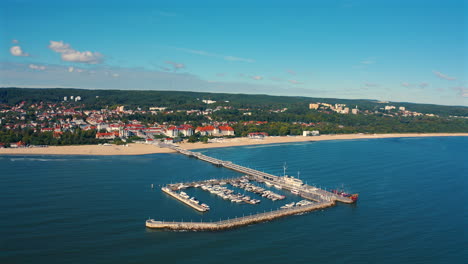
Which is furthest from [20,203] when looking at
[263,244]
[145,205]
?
[263,244]

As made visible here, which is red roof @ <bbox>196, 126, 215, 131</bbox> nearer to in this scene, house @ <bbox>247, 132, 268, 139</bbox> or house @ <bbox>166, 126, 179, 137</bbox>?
house @ <bbox>166, 126, 179, 137</bbox>

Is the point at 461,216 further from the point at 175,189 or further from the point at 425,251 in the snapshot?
the point at 175,189

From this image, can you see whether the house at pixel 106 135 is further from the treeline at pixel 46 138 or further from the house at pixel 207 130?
the house at pixel 207 130

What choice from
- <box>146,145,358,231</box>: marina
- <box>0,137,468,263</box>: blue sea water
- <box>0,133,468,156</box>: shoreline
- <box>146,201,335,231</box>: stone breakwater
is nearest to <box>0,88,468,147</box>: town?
<box>0,133,468,156</box>: shoreline

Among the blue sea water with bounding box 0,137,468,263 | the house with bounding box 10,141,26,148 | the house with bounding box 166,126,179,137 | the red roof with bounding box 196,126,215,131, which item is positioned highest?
the red roof with bounding box 196,126,215,131

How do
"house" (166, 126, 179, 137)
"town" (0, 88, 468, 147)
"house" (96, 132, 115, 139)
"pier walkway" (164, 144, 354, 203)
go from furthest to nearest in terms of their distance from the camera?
"house" (166, 126, 179, 137), "house" (96, 132, 115, 139), "town" (0, 88, 468, 147), "pier walkway" (164, 144, 354, 203)

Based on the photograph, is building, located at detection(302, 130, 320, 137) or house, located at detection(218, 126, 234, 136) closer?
house, located at detection(218, 126, 234, 136)
